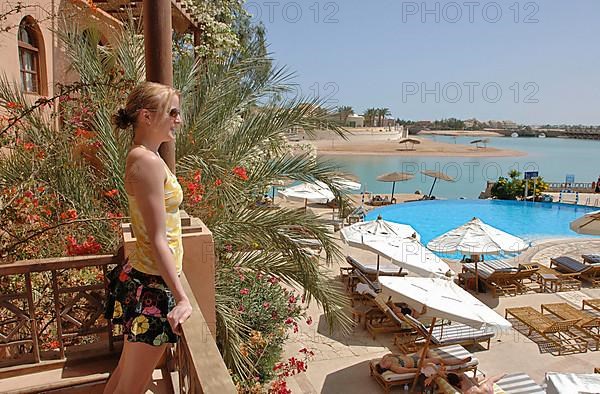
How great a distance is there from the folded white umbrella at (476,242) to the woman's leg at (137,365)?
10.3 meters

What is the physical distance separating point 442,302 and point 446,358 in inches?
40.4

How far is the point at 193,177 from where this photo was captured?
4629mm

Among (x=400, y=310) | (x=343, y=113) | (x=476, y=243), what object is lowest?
(x=400, y=310)

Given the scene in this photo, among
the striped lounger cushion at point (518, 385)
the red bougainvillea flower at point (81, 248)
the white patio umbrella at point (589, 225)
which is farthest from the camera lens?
the white patio umbrella at point (589, 225)

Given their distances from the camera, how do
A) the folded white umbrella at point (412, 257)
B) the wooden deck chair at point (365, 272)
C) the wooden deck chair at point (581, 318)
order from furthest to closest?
the wooden deck chair at point (365, 272)
the folded white umbrella at point (412, 257)
the wooden deck chair at point (581, 318)

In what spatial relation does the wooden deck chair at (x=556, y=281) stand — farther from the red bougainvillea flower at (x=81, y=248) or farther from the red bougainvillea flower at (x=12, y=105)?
the red bougainvillea flower at (x=12, y=105)

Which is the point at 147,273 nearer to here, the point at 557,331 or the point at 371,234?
the point at 557,331

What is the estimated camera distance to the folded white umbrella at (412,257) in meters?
8.98

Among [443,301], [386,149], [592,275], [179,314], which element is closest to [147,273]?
[179,314]

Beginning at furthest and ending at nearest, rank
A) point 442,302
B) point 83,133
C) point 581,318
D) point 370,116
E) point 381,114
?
point 381,114, point 370,116, point 581,318, point 442,302, point 83,133

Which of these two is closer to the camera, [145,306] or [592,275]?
[145,306]

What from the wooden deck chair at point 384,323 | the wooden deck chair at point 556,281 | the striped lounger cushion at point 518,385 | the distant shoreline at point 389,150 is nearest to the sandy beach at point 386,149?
the distant shoreline at point 389,150

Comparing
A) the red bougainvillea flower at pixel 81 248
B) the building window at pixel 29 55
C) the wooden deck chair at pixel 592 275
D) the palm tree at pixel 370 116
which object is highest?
the palm tree at pixel 370 116

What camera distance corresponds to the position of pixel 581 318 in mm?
8781
